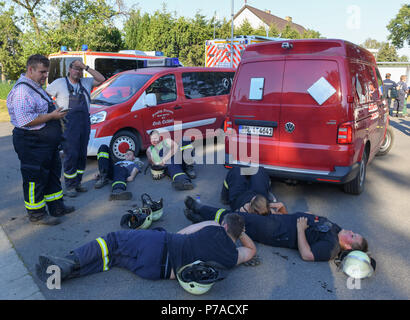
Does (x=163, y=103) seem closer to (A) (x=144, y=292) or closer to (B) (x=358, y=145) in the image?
(B) (x=358, y=145)

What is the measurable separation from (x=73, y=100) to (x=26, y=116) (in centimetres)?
131

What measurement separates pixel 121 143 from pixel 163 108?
1.19 m

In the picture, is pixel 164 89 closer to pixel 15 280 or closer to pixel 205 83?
pixel 205 83

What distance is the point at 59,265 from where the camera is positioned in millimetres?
3000

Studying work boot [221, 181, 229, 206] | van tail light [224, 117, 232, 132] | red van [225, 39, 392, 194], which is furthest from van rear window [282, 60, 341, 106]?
work boot [221, 181, 229, 206]

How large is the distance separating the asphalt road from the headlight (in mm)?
921

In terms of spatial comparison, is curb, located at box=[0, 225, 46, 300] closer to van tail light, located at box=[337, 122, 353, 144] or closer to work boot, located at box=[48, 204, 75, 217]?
work boot, located at box=[48, 204, 75, 217]

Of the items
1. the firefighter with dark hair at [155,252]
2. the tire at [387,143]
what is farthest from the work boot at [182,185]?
the tire at [387,143]

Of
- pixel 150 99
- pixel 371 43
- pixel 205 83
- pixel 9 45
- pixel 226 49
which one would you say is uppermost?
pixel 371 43

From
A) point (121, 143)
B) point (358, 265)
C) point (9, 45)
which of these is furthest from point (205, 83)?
point (9, 45)

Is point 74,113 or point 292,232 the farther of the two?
point 74,113

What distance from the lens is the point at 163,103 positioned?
298 inches

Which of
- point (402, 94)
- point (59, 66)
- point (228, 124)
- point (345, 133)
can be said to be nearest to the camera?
point (345, 133)

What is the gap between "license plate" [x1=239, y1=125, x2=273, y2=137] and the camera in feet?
→ 16.8
